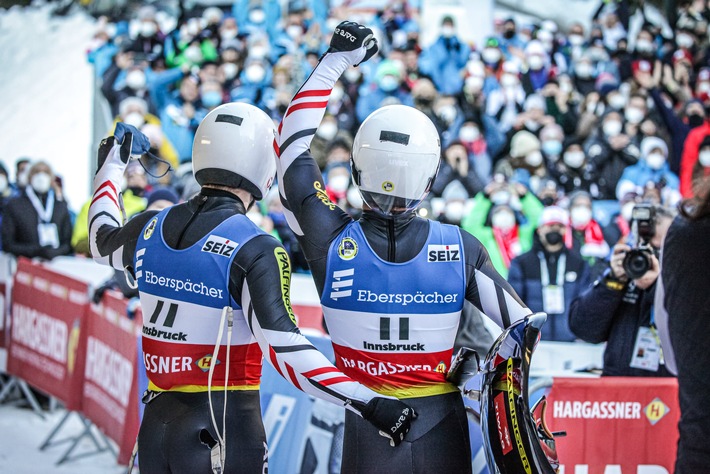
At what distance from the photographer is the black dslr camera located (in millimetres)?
5340

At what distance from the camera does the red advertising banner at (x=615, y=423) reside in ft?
16.7

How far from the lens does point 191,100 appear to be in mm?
14461

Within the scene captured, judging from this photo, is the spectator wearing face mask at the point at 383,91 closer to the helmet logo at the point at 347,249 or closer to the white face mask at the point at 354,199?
the white face mask at the point at 354,199

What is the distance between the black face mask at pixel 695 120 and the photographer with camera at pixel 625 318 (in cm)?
893

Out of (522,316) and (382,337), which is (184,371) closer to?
(382,337)

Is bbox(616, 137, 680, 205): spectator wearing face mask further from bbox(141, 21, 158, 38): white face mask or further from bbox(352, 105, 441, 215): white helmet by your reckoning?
bbox(352, 105, 441, 215): white helmet

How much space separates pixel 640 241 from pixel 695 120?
9400 millimetres

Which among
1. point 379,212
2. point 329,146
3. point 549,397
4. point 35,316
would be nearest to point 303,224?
point 379,212

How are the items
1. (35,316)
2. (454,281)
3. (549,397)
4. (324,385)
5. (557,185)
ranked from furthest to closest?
(557,185) < (35,316) < (549,397) < (454,281) < (324,385)

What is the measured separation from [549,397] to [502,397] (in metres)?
1.72

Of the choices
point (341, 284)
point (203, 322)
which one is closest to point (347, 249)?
point (341, 284)

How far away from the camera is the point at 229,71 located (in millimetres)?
15258

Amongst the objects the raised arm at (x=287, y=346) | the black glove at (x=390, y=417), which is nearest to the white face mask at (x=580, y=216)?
the raised arm at (x=287, y=346)

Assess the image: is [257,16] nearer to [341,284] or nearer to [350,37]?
[350,37]
